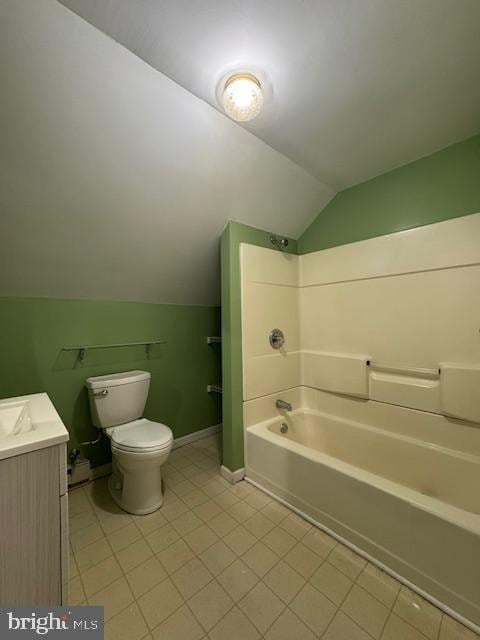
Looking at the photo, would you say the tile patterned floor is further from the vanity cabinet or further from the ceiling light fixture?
the ceiling light fixture

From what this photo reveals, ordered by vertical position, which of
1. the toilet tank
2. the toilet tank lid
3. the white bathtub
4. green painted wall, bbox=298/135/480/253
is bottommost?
the white bathtub

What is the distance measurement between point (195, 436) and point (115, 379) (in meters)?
1.13

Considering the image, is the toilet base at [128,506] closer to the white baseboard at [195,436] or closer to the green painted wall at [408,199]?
the white baseboard at [195,436]

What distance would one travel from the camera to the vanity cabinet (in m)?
0.75

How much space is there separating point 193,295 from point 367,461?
6.40 ft

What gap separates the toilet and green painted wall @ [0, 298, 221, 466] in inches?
7.5

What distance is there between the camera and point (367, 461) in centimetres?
182

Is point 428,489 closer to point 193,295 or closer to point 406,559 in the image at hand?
point 406,559

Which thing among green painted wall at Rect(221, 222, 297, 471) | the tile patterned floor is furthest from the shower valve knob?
the tile patterned floor

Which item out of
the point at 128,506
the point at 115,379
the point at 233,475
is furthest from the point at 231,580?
the point at 115,379

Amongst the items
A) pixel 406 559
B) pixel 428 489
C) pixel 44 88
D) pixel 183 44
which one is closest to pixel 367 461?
pixel 428 489

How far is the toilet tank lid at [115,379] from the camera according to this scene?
1716 millimetres

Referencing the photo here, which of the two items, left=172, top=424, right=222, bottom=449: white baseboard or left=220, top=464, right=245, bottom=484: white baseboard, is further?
left=172, top=424, right=222, bottom=449: white baseboard

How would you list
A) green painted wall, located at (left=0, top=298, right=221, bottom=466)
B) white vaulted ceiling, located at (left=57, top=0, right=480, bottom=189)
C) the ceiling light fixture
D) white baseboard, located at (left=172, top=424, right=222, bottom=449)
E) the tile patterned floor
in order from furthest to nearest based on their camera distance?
white baseboard, located at (left=172, top=424, right=222, bottom=449) → green painted wall, located at (left=0, top=298, right=221, bottom=466) → the ceiling light fixture → the tile patterned floor → white vaulted ceiling, located at (left=57, top=0, right=480, bottom=189)
